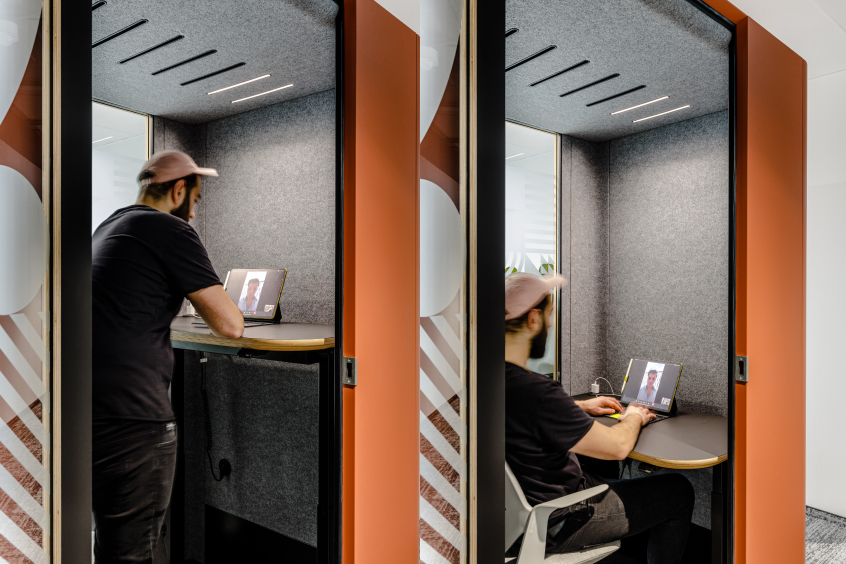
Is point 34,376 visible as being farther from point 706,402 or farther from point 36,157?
point 706,402

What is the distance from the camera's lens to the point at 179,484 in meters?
1.08

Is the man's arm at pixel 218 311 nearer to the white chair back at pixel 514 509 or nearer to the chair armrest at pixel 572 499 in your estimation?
the white chair back at pixel 514 509

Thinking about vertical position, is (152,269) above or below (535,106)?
below

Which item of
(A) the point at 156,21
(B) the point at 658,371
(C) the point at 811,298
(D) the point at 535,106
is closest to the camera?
(A) the point at 156,21

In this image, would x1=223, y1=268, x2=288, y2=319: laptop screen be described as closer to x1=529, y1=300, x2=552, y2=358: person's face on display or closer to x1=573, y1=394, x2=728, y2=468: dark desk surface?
x1=529, y1=300, x2=552, y2=358: person's face on display

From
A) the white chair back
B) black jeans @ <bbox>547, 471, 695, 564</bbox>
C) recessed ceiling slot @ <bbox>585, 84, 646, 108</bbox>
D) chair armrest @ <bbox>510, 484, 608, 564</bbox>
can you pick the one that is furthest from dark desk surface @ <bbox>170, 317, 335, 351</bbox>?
recessed ceiling slot @ <bbox>585, 84, 646, 108</bbox>

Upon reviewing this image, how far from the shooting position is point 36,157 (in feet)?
2.37

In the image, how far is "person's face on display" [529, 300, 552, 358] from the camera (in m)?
1.31

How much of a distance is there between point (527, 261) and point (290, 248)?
61 cm

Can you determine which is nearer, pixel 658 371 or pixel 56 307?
pixel 56 307

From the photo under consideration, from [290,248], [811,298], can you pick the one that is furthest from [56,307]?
[811,298]

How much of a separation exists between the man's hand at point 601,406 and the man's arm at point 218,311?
0.92 meters

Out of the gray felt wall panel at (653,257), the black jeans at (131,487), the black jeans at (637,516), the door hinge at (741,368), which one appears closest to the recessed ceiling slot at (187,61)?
the black jeans at (131,487)

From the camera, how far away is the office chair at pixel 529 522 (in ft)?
4.27
